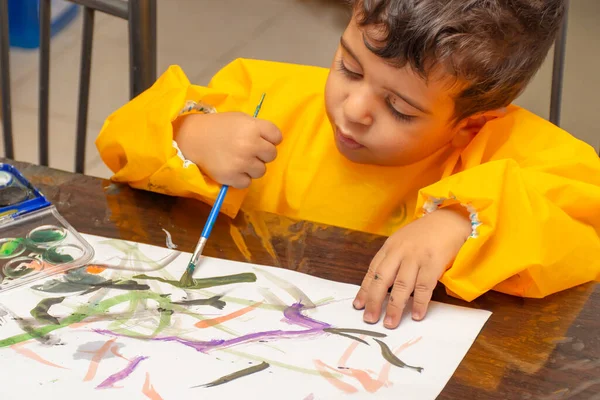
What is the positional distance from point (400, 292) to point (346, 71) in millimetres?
274

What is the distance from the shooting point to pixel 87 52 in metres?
Answer: 1.06

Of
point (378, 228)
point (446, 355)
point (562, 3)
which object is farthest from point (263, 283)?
point (562, 3)

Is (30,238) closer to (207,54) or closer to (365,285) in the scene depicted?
(365,285)

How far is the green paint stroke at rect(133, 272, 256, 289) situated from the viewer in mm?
711

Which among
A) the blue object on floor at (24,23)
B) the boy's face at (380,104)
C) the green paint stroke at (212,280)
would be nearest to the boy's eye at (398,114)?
the boy's face at (380,104)

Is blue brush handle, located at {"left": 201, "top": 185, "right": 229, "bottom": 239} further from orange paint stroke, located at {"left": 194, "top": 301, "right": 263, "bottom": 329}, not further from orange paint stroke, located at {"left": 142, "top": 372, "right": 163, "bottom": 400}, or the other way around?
orange paint stroke, located at {"left": 142, "top": 372, "right": 163, "bottom": 400}

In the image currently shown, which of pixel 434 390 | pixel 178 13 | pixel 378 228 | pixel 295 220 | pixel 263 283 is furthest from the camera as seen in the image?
pixel 178 13

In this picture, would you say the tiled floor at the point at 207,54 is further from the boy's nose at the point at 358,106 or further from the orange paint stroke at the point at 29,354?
the orange paint stroke at the point at 29,354

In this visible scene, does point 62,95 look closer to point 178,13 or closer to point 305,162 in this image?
point 178,13

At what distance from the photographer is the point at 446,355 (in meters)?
0.64

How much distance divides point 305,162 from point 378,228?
13 centimetres

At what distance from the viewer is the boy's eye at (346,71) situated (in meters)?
0.84

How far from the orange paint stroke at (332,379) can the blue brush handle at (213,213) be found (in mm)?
212

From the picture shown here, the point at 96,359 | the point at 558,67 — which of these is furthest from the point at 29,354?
the point at 558,67
